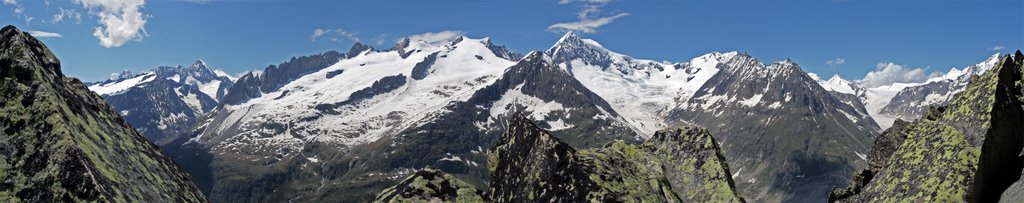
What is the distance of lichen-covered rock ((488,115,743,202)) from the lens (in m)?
18.0

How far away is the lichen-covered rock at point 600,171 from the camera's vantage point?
18.0 meters

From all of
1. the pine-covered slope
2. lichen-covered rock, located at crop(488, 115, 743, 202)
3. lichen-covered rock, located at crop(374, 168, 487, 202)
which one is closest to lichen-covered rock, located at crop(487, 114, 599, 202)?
lichen-covered rock, located at crop(488, 115, 743, 202)

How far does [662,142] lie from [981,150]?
1185 centimetres

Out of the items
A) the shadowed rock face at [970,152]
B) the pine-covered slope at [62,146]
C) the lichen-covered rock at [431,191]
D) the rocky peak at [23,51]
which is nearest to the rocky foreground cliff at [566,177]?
the lichen-covered rock at [431,191]

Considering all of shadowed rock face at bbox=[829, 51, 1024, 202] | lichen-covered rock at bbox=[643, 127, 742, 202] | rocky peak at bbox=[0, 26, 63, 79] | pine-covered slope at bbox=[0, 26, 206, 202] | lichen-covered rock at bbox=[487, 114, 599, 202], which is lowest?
shadowed rock face at bbox=[829, 51, 1024, 202]

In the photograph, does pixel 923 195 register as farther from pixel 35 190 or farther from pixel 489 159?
pixel 35 190

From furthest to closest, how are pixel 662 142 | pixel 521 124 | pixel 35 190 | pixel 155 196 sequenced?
pixel 662 142, pixel 521 124, pixel 155 196, pixel 35 190

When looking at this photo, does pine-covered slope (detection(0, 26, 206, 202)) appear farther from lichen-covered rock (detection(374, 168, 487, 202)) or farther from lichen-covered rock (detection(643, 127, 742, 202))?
lichen-covered rock (detection(643, 127, 742, 202))

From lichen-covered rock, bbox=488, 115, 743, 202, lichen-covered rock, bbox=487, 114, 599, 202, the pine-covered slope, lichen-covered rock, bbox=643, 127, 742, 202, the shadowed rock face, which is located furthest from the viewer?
lichen-covered rock, bbox=643, 127, 742, 202

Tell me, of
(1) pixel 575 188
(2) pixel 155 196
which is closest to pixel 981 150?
(1) pixel 575 188

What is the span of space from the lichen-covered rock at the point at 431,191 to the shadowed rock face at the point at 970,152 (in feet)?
33.6

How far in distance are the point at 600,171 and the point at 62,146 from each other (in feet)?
37.2

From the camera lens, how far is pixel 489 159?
2192cm

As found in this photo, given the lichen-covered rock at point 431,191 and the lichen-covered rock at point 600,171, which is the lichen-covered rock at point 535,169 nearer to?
the lichen-covered rock at point 600,171
